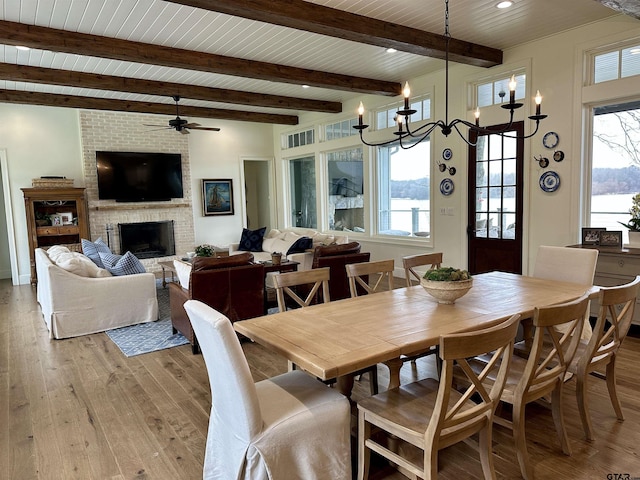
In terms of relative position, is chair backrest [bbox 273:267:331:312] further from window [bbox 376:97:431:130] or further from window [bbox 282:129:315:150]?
window [bbox 282:129:315:150]

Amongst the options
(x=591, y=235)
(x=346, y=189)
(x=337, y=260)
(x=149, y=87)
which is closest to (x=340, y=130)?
(x=346, y=189)

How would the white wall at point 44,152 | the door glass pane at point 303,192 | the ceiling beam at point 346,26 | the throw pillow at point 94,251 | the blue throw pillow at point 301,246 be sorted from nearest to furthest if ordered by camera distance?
the ceiling beam at point 346,26 < the throw pillow at point 94,251 < the blue throw pillow at point 301,246 < the white wall at point 44,152 < the door glass pane at point 303,192

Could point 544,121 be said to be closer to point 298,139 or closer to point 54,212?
point 298,139

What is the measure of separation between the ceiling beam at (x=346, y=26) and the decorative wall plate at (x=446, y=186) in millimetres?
1640

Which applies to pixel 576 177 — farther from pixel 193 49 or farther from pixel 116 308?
pixel 116 308

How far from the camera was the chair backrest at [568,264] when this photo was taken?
3.26 m

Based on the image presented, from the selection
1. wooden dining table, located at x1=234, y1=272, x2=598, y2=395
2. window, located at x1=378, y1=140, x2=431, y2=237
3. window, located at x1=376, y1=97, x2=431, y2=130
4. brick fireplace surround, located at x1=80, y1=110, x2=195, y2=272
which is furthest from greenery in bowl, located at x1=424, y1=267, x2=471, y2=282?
brick fireplace surround, located at x1=80, y1=110, x2=195, y2=272

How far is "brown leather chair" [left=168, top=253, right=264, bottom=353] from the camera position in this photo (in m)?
3.88

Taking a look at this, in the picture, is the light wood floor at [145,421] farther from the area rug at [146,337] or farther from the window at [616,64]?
the window at [616,64]

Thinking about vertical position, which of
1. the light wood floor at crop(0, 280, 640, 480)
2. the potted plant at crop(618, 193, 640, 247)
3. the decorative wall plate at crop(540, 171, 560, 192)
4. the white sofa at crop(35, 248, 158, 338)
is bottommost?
the light wood floor at crop(0, 280, 640, 480)

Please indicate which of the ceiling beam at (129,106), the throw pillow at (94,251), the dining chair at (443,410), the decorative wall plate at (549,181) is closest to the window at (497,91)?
the decorative wall plate at (549,181)

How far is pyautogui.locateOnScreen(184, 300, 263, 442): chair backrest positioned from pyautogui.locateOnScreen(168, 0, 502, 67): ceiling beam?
2.53 m

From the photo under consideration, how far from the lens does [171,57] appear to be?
4.82 metres

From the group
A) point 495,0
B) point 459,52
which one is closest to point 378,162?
point 459,52
